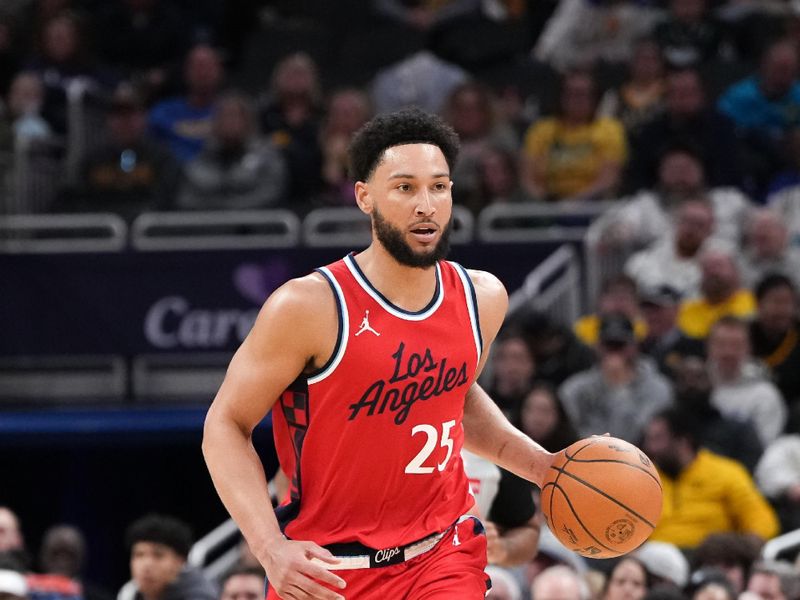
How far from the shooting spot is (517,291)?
39.9ft

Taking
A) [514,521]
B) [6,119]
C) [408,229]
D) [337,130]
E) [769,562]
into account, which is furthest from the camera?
[6,119]

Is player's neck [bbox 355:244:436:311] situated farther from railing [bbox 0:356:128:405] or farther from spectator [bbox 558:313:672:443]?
railing [bbox 0:356:128:405]

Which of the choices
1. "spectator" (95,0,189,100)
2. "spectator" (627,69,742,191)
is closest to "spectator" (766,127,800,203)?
"spectator" (627,69,742,191)

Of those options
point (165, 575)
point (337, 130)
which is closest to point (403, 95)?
point (337, 130)

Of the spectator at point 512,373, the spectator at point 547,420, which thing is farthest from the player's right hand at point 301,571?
the spectator at point 512,373

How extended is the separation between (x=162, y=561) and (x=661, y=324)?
4.21 meters

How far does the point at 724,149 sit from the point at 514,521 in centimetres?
678

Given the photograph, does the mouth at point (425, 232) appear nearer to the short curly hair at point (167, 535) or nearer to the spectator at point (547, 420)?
the short curly hair at point (167, 535)

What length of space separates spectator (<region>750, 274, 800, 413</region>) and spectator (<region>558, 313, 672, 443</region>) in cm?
81

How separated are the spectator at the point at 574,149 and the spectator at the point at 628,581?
471 cm

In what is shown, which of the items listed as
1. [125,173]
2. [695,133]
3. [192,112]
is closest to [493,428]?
[695,133]

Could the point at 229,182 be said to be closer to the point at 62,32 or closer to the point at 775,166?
the point at 62,32

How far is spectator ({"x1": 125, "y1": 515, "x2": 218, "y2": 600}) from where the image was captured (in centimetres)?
896

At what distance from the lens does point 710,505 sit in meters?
9.85
